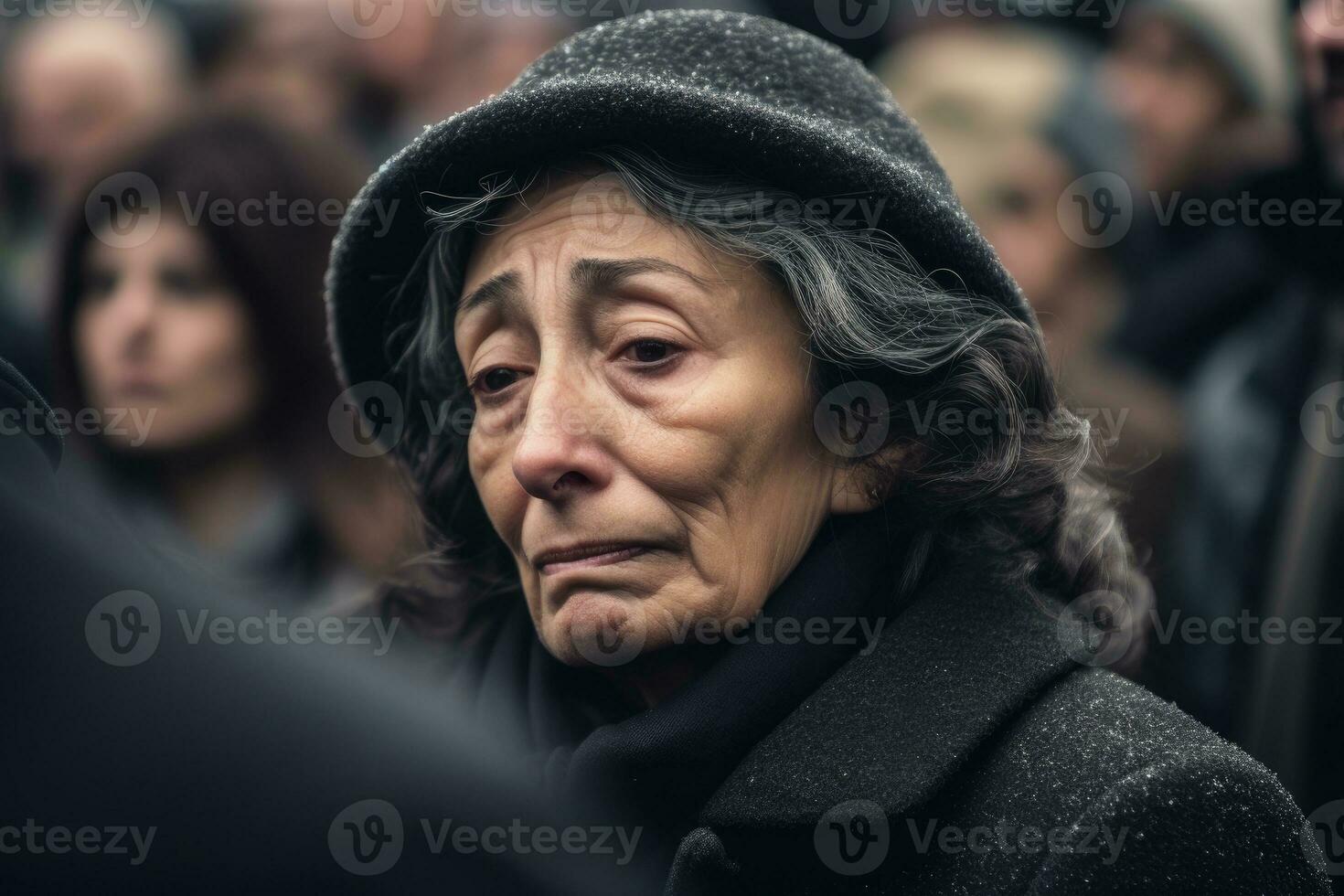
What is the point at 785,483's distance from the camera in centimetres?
224

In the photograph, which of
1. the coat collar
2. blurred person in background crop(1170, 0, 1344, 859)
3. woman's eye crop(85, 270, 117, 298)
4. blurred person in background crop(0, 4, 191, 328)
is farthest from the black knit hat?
blurred person in background crop(0, 4, 191, 328)

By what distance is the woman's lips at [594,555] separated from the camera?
218 cm

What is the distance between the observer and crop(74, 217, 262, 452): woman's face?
3.88 meters

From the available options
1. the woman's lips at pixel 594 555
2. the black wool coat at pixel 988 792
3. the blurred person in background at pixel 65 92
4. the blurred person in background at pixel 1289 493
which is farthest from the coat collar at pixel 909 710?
the blurred person in background at pixel 65 92

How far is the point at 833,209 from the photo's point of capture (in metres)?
2.21

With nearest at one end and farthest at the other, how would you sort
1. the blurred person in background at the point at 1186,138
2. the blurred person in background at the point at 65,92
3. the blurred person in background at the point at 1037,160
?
the blurred person in background at the point at 1037,160 < the blurred person in background at the point at 1186,138 < the blurred person in background at the point at 65,92

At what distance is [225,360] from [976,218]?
2592 mm

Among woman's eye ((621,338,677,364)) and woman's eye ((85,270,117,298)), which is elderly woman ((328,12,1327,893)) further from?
woman's eye ((85,270,117,298))

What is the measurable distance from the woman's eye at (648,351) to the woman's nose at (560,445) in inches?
4.1

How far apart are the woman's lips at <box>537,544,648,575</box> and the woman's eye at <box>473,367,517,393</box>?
1.11 feet

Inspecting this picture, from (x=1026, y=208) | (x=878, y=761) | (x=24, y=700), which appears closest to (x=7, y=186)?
(x=1026, y=208)

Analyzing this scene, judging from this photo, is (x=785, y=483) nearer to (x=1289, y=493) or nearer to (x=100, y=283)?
(x=1289, y=493)

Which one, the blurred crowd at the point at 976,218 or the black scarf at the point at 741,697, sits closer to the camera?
the black scarf at the point at 741,697

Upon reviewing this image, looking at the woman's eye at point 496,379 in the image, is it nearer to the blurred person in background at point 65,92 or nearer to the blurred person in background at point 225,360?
the blurred person in background at point 225,360
